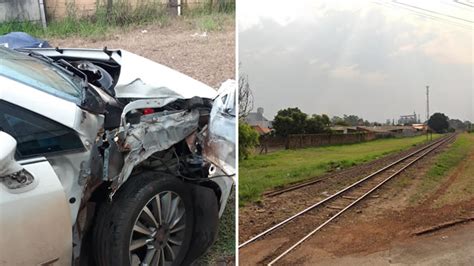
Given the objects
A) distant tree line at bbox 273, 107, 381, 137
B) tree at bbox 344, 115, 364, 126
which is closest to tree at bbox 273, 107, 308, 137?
distant tree line at bbox 273, 107, 381, 137

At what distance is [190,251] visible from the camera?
213 cm

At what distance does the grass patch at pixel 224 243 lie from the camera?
A: 179 cm

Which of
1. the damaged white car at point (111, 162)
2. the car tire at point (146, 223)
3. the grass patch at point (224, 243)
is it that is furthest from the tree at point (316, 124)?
the car tire at point (146, 223)

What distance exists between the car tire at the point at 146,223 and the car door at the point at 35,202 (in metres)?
0.17

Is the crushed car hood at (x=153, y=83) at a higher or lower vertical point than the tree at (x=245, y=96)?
higher

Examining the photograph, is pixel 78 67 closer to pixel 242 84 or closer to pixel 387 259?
pixel 242 84

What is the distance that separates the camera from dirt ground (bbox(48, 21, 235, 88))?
5.41 feet

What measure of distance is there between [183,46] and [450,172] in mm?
1085

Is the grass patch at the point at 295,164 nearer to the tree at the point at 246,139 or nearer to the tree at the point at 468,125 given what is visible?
the tree at the point at 246,139

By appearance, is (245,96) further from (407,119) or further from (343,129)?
(407,119)

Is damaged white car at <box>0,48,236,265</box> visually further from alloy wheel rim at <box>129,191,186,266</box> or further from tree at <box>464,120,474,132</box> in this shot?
tree at <box>464,120,474,132</box>

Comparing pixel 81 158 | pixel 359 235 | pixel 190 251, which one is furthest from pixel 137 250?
pixel 359 235

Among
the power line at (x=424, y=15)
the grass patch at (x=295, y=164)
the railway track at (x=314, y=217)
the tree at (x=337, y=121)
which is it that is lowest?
the railway track at (x=314, y=217)

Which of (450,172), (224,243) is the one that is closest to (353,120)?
(450,172)
